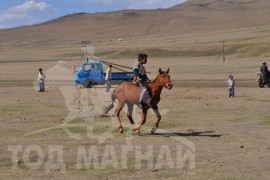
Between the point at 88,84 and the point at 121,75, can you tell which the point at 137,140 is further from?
the point at 88,84

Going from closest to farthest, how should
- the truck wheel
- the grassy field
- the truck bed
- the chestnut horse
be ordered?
the grassy field → the chestnut horse → the truck bed → the truck wheel

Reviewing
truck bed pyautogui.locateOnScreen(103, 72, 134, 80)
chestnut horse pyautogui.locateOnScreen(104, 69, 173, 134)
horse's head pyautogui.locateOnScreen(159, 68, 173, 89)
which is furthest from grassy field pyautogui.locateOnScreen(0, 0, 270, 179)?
truck bed pyautogui.locateOnScreen(103, 72, 134, 80)

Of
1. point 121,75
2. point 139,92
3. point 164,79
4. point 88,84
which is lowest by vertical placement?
point 139,92

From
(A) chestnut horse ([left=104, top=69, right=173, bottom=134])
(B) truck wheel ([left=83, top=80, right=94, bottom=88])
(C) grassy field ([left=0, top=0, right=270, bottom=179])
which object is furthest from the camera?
(B) truck wheel ([left=83, top=80, right=94, bottom=88])

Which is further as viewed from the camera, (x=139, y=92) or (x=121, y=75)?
(x=121, y=75)

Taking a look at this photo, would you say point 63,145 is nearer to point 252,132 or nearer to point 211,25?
point 252,132

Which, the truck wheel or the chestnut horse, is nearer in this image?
the chestnut horse

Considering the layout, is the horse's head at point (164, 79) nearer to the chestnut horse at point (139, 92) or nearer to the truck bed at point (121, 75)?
the chestnut horse at point (139, 92)

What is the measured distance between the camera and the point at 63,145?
13828 millimetres

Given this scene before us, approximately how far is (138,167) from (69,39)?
174474 mm

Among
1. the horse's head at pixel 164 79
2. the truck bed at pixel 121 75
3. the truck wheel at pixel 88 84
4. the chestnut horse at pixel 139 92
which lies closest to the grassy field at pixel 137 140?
the chestnut horse at pixel 139 92

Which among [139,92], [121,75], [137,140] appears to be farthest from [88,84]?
[137,140]

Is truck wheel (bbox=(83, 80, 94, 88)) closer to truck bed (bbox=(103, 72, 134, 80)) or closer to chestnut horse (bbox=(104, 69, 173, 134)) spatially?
truck bed (bbox=(103, 72, 134, 80))

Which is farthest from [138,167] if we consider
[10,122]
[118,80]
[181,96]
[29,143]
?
[118,80]
